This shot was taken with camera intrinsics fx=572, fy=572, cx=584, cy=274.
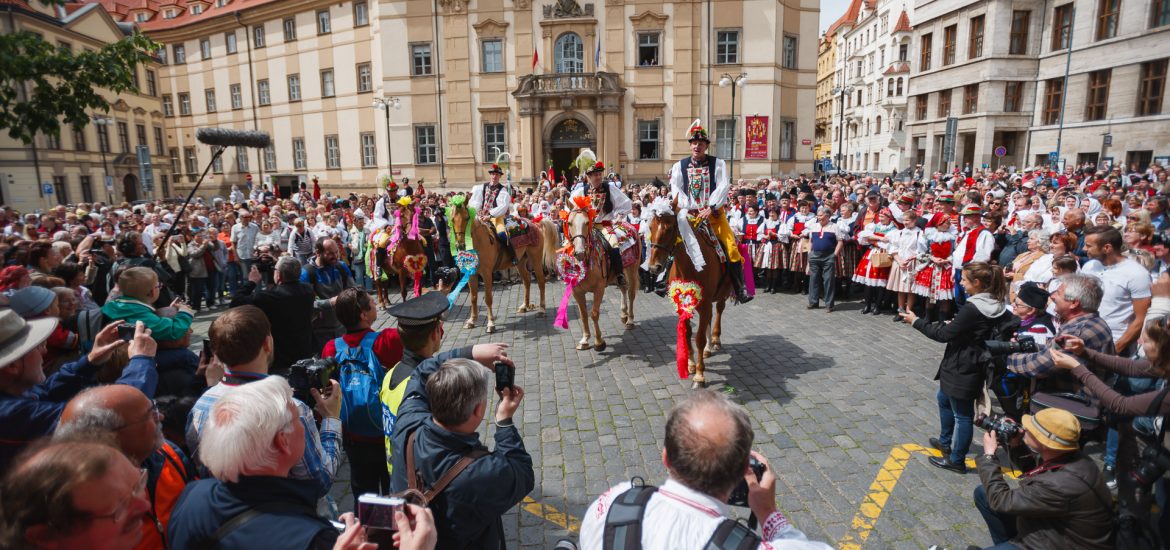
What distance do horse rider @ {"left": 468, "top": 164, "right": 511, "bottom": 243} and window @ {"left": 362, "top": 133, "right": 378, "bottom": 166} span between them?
25150mm

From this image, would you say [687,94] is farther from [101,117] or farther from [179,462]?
[101,117]

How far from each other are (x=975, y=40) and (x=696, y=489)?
150 feet

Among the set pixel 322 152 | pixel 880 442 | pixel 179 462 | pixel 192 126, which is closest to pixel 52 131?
pixel 179 462

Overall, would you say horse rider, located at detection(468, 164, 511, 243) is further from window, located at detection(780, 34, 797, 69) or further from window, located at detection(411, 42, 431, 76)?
window, located at detection(780, 34, 797, 69)

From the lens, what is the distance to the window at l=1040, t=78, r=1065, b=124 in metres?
33.9

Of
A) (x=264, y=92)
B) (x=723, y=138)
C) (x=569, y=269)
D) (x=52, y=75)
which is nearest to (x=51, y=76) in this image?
(x=52, y=75)

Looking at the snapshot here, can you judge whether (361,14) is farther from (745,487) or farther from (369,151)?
(745,487)

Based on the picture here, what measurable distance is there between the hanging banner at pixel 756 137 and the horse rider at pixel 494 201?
856 inches

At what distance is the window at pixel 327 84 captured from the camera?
34506 millimetres

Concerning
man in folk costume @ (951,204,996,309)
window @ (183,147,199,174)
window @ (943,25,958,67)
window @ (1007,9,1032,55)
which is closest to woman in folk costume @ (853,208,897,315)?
man in folk costume @ (951,204,996,309)

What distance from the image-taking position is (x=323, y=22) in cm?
3428

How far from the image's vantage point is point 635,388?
23.2 feet

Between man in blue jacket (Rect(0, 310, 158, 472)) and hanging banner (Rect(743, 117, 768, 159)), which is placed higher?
hanging banner (Rect(743, 117, 768, 159))

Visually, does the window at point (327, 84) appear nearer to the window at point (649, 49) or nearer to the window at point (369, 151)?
the window at point (369, 151)
